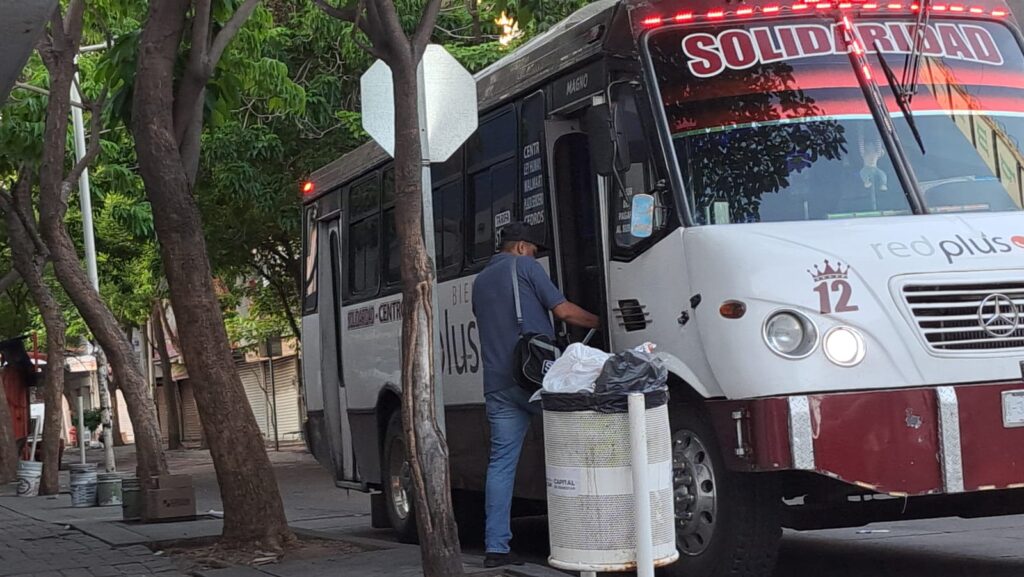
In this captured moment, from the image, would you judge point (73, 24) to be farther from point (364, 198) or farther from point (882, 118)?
point (882, 118)

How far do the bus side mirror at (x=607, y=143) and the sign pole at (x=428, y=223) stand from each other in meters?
0.84

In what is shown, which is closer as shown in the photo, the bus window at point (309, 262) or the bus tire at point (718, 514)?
the bus tire at point (718, 514)

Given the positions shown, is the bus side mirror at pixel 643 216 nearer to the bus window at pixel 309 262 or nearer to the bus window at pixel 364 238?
the bus window at pixel 364 238

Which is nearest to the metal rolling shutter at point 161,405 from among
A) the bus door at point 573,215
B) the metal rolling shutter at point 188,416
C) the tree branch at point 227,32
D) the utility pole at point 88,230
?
the metal rolling shutter at point 188,416

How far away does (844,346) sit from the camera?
6.94m

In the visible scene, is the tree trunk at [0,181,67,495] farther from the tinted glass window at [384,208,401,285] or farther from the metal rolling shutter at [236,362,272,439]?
the metal rolling shutter at [236,362,272,439]

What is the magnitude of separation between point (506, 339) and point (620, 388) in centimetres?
201

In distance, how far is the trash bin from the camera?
6430 mm

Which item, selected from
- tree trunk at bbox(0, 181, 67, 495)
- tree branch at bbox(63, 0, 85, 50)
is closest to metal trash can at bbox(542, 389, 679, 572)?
tree branch at bbox(63, 0, 85, 50)

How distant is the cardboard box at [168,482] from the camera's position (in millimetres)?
14688

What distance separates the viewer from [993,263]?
707cm

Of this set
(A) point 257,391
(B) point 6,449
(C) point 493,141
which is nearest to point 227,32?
(C) point 493,141

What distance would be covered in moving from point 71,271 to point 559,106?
8599 millimetres

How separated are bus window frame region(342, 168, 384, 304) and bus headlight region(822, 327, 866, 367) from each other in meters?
5.60
